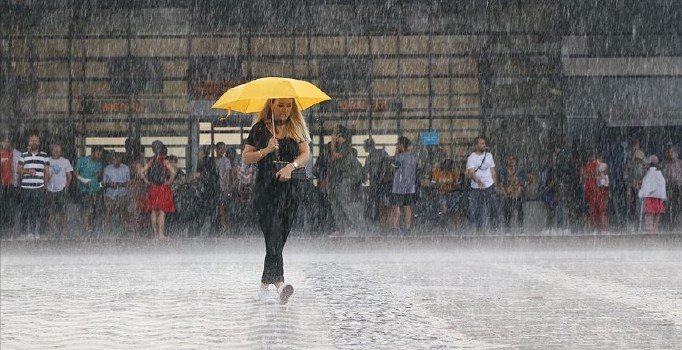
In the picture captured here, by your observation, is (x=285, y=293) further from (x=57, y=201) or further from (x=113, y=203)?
(x=113, y=203)

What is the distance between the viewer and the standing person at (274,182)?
11.2 meters

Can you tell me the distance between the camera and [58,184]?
23344mm

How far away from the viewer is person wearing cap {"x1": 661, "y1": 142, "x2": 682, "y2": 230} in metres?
25.8

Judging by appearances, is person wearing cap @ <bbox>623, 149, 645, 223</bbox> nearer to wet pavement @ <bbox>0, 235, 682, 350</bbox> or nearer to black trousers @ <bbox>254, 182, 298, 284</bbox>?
wet pavement @ <bbox>0, 235, 682, 350</bbox>

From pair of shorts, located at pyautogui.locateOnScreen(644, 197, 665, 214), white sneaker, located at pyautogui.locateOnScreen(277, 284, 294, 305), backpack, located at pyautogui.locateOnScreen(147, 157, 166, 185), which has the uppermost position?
backpack, located at pyautogui.locateOnScreen(147, 157, 166, 185)

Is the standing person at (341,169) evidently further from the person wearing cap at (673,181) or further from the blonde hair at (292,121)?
the blonde hair at (292,121)

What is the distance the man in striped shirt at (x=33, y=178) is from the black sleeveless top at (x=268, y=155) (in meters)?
11.7

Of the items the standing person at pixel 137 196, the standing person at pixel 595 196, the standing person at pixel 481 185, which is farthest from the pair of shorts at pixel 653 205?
the standing person at pixel 137 196

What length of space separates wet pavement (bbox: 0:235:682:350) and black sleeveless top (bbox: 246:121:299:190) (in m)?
0.99

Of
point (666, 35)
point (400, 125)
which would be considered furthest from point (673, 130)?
point (400, 125)

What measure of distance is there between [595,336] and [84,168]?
17.4 metres

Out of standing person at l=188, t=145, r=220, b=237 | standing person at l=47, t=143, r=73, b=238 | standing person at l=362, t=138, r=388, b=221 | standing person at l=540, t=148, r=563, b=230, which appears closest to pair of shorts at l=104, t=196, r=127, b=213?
standing person at l=47, t=143, r=73, b=238

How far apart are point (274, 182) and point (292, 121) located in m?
0.61

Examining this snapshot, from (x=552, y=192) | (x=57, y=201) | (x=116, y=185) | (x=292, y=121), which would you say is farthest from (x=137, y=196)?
(x=292, y=121)
